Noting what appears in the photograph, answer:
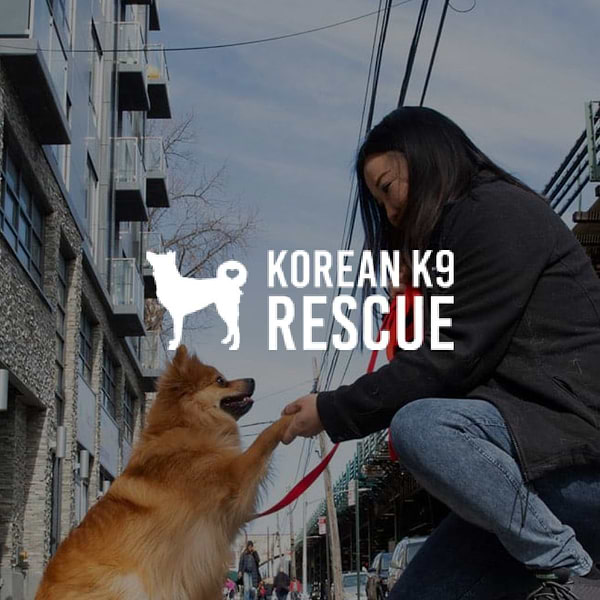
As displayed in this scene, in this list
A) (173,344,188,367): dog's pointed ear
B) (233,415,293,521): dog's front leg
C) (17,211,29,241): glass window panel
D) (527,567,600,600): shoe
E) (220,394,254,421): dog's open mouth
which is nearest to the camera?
(527,567,600,600): shoe

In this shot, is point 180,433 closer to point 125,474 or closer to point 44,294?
point 125,474

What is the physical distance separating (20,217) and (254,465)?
15.9m

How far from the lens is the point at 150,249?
123ft

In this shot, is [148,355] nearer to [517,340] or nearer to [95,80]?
[95,80]

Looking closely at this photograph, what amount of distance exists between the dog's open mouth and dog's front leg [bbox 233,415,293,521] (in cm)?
153

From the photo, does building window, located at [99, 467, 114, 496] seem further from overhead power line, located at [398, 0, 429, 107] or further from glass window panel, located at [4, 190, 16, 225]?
overhead power line, located at [398, 0, 429, 107]

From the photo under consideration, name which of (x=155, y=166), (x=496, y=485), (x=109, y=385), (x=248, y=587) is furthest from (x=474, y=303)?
(x=155, y=166)

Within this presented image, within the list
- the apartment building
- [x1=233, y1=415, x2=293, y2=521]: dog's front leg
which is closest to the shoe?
[x1=233, y1=415, x2=293, y2=521]: dog's front leg

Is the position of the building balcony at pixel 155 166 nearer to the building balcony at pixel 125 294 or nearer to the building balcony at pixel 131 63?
the building balcony at pixel 131 63

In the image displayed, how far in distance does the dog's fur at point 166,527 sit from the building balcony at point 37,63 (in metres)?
13.4

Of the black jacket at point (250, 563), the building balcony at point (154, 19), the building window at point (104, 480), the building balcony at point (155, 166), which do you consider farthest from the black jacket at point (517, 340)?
the building balcony at point (154, 19)

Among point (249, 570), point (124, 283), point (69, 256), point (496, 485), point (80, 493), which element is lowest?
point (496, 485)

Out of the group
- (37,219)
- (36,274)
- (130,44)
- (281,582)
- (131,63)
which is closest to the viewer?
(36,274)

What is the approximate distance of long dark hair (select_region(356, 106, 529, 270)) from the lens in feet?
8.68
